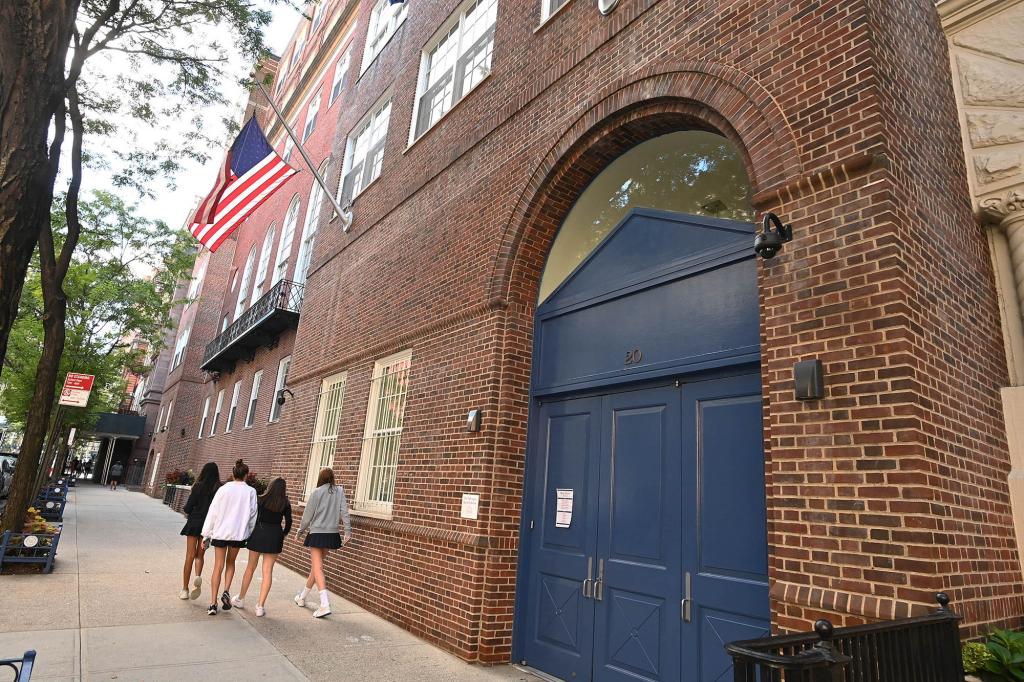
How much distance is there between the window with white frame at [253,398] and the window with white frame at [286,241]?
326 centimetres

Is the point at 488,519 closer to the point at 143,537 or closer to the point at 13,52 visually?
the point at 13,52

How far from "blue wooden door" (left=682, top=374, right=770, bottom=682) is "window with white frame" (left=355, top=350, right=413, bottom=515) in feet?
15.1

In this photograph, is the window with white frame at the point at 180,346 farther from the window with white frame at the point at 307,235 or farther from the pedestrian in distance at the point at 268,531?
the pedestrian in distance at the point at 268,531

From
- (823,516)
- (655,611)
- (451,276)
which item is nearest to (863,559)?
(823,516)

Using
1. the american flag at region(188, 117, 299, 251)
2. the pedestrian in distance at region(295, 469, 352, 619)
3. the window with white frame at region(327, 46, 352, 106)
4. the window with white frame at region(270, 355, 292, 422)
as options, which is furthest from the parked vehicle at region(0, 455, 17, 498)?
the window with white frame at region(327, 46, 352, 106)

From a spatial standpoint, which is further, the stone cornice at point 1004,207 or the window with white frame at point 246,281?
the window with white frame at point 246,281

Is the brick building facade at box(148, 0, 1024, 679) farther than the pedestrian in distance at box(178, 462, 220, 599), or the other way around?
the pedestrian in distance at box(178, 462, 220, 599)

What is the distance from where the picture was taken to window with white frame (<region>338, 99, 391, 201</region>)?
12391mm

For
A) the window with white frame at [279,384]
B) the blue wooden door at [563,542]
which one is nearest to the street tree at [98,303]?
the window with white frame at [279,384]

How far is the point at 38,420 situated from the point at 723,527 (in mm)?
9869

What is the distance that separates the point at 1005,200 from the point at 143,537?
15.4 m

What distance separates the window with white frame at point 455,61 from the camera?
9344 millimetres

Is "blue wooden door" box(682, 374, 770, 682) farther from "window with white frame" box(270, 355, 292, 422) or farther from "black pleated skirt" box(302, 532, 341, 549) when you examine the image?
"window with white frame" box(270, 355, 292, 422)

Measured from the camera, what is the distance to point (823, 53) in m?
4.42
